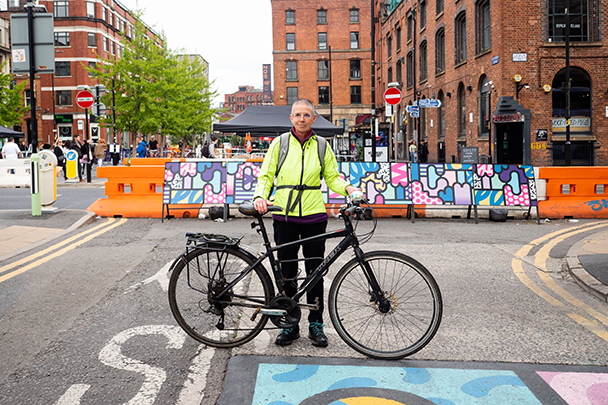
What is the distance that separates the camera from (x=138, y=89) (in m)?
34.9

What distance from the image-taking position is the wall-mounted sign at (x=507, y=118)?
2383 cm

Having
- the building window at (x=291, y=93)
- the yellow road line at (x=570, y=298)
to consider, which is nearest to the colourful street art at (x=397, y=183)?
the yellow road line at (x=570, y=298)

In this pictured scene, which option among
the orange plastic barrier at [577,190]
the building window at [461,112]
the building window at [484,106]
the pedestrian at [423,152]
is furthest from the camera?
the pedestrian at [423,152]

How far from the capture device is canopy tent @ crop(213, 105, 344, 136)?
19.0m

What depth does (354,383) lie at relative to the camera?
357cm

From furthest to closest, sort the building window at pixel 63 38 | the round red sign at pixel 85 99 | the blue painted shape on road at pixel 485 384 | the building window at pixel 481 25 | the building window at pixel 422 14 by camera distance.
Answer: the building window at pixel 63 38
the building window at pixel 422 14
the building window at pixel 481 25
the round red sign at pixel 85 99
the blue painted shape on road at pixel 485 384

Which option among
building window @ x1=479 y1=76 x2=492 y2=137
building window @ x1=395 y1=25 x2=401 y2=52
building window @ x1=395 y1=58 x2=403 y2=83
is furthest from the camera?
building window @ x1=395 y1=25 x2=401 y2=52

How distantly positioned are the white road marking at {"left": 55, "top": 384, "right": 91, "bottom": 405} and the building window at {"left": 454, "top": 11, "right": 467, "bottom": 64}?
98.9 ft

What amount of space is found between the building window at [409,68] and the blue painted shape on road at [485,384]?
1623 inches

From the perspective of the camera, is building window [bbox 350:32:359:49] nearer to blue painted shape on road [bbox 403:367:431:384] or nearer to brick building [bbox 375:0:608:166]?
brick building [bbox 375:0:608:166]

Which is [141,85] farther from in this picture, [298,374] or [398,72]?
[298,374]

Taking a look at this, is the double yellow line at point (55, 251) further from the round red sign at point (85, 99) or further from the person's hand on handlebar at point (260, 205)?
the round red sign at point (85, 99)

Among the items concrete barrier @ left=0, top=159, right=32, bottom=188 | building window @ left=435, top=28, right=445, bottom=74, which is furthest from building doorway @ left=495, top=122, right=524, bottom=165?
concrete barrier @ left=0, top=159, right=32, bottom=188

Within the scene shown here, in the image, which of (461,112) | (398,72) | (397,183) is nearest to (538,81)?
(461,112)
